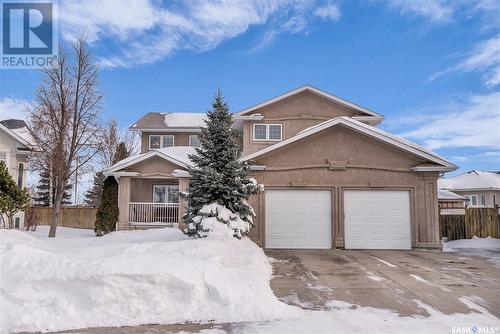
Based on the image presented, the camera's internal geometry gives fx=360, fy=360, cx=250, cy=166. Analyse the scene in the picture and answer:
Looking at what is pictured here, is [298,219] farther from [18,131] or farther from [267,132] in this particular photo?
[18,131]

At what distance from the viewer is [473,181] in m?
35.3

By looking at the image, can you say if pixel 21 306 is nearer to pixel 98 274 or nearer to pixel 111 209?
pixel 98 274

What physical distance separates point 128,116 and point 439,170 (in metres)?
28.4

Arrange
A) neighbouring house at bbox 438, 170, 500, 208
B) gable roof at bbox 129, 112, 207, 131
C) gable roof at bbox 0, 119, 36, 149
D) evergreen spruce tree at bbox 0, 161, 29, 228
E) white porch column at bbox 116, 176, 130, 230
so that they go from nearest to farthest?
evergreen spruce tree at bbox 0, 161, 29, 228 → white porch column at bbox 116, 176, 130, 230 → gable roof at bbox 0, 119, 36, 149 → gable roof at bbox 129, 112, 207, 131 → neighbouring house at bbox 438, 170, 500, 208

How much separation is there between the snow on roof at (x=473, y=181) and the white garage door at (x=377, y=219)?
25140 mm

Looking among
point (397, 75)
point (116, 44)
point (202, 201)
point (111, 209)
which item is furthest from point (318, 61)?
point (111, 209)

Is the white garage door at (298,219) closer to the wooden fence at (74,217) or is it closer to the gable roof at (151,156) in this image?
the gable roof at (151,156)

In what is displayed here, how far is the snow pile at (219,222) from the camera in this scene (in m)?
10.5

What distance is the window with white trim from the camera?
2017 centimetres

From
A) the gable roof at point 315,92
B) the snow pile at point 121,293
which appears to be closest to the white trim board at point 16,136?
the gable roof at point 315,92

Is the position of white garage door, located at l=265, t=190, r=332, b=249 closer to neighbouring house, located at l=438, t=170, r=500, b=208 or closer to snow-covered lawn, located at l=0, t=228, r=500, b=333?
snow-covered lawn, located at l=0, t=228, r=500, b=333

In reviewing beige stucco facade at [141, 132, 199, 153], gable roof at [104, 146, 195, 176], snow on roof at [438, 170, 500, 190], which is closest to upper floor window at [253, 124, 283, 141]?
gable roof at [104, 146, 195, 176]

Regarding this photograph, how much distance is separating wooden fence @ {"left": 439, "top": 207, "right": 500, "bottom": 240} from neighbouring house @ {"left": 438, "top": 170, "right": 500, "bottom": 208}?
697 inches

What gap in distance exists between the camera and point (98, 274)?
20.3ft
